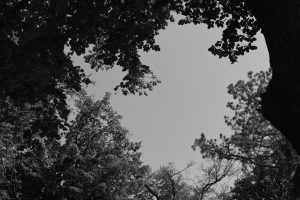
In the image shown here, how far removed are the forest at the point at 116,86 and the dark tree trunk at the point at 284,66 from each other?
0.04 feet

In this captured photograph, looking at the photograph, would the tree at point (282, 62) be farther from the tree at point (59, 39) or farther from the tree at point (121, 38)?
the tree at point (59, 39)

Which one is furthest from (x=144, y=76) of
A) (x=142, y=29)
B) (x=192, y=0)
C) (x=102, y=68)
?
(x=192, y=0)

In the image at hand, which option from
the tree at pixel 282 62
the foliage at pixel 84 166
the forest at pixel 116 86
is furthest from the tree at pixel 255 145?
the tree at pixel 282 62

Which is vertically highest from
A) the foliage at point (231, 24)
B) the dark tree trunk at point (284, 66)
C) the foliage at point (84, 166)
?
the foliage at point (84, 166)

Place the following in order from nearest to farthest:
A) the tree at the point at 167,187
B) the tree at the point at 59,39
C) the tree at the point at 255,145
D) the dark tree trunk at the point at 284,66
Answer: the dark tree trunk at the point at 284,66 → the tree at the point at 59,39 → the tree at the point at 255,145 → the tree at the point at 167,187

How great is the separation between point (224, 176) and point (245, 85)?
12760 millimetres

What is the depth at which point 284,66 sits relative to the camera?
393 centimetres

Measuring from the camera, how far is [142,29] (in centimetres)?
997

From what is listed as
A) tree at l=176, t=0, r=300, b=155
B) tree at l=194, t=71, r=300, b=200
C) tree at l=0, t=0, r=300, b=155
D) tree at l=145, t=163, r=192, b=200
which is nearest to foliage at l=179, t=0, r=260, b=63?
tree at l=0, t=0, r=300, b=155

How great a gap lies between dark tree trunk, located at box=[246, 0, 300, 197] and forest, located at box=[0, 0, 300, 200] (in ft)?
0.04

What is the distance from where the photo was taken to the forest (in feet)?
13.6

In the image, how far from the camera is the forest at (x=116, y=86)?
4.14m

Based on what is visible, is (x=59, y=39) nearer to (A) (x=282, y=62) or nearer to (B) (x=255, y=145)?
(A) (x=282, y=62)

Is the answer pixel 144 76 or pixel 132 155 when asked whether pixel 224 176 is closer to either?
pixel 132 155
